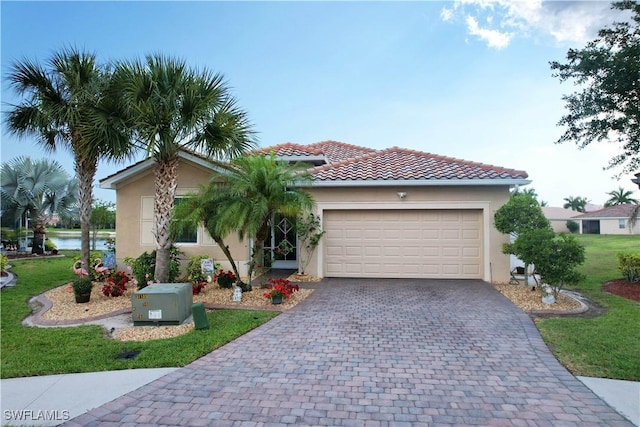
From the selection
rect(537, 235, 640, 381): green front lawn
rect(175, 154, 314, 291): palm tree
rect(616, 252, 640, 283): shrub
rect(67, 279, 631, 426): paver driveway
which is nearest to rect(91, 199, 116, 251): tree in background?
rect(175, 154, 314, 291): palm tree

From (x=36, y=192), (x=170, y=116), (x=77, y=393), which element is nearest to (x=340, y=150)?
(x=170, y=116)

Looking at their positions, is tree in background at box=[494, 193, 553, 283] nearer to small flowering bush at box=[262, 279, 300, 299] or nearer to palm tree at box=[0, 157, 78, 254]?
small flowering bush at box=[262, 279, 300, 299]

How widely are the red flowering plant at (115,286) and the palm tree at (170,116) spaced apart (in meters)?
1.82

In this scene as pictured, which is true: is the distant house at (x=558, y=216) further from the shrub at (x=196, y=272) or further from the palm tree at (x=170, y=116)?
the palm tree at (x=170, y=116)

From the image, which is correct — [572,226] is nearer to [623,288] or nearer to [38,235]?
[623,288]

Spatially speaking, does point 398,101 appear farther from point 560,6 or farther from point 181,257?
point 181,257

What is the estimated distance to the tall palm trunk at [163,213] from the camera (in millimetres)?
9805

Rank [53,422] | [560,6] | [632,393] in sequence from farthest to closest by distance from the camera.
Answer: [560,6], [632,393], [53,422]

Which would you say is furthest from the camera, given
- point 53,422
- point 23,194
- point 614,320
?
point 23,194

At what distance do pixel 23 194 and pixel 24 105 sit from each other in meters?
14.9

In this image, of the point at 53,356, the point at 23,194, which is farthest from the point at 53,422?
the point at 23,194

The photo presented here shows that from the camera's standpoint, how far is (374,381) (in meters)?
4.89

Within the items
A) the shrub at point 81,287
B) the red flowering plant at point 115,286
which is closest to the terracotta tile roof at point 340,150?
the red flowering plant at point 115,286

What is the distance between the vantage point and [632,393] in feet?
14.7
